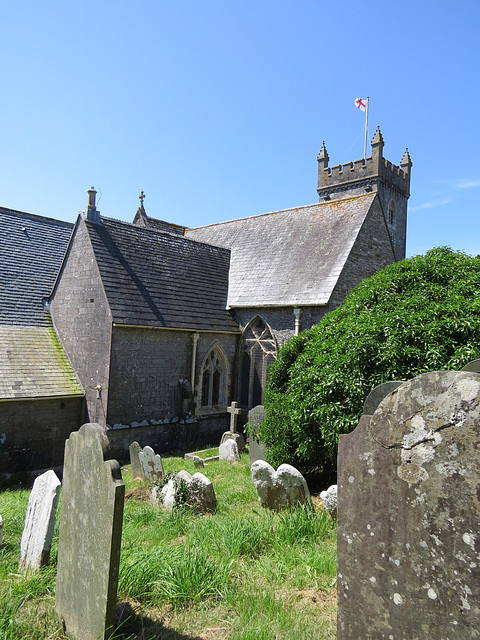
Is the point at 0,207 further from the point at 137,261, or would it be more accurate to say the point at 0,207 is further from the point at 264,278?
the point at 264,278

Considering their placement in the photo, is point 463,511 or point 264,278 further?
point 264,278

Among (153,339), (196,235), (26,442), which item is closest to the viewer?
(26,442)

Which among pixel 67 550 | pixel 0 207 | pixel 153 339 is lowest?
pixel 67 550

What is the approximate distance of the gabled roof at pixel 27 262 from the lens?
1461 centimetres

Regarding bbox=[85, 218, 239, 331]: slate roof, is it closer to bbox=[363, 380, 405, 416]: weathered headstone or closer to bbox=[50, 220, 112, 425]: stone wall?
bbox=[50, 220, 112, 425]: stone wall

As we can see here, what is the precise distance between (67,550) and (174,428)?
10607 millimetres

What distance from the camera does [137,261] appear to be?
1512 cm

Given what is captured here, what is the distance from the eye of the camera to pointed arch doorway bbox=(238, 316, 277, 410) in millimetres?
15984

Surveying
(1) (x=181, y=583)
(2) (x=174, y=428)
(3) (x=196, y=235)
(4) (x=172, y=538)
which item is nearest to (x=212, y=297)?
(2) (x=174, y=428)

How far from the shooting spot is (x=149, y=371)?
45.4 feet

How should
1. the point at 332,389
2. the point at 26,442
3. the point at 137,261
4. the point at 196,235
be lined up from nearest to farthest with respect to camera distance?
the point at 332,389 → the point at 26,442 → the point at 137,261 → the point at 196,235

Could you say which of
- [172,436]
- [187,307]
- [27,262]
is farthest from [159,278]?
[172,436]

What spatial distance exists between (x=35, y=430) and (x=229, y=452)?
5.58 metres

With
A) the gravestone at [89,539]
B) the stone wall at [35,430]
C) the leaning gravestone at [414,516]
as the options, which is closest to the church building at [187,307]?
the stone wall at [35,430]
